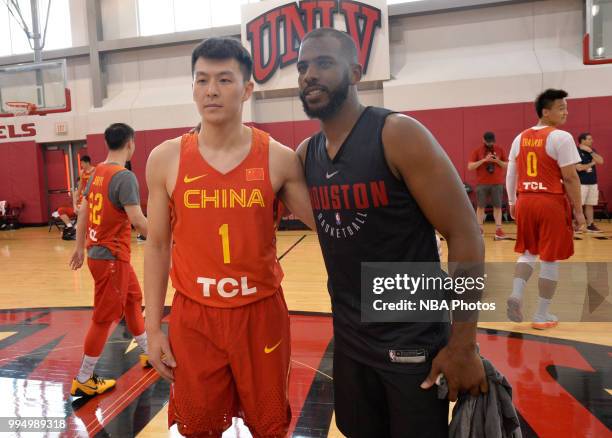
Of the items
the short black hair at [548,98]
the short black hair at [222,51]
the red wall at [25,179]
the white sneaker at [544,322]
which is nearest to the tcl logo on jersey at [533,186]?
the short black hair at [548,98]

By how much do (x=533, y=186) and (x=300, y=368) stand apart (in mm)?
2521

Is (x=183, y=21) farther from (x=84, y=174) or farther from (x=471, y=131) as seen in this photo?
(x=471, y=131)

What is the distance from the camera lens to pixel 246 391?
1748 mm

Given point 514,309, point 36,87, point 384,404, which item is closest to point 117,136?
point 384,404

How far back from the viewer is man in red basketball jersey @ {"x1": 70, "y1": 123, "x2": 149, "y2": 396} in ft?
10.3

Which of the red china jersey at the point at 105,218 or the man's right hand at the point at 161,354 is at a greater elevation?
the red china jersey at the point at 105,218

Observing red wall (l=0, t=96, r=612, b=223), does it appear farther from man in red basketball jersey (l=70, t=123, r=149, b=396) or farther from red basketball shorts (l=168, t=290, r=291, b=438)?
red basketball shorts (l=168, t=290, r=291, b=438)

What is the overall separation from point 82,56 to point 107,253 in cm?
1253

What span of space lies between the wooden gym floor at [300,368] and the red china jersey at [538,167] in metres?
1.25

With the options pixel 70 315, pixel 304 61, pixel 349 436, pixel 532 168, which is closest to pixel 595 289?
pixel 532 168

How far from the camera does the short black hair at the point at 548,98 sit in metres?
3.94

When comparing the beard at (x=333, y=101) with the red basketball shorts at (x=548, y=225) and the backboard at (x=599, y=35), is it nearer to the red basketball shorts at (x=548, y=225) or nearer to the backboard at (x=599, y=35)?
the red basketball shorts at (x=548, y=225)

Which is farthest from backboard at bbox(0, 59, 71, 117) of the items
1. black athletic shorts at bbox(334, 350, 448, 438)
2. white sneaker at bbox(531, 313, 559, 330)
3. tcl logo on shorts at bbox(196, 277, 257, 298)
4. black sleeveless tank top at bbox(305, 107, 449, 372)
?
black athletic shorts at bbox(334, 350, 448, 438)

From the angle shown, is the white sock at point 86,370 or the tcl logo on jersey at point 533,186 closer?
the white sock at point 86,370
